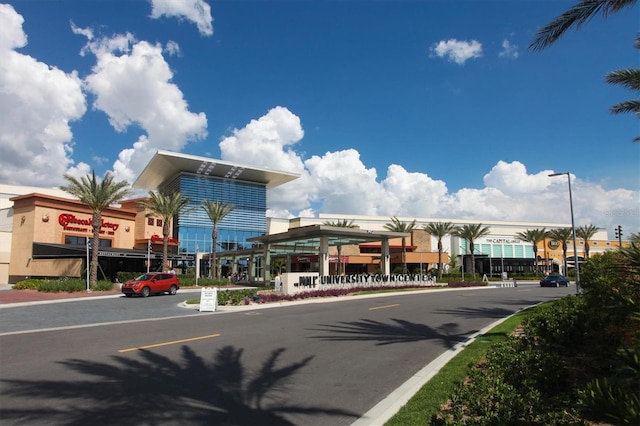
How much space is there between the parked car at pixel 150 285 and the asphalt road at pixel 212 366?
12.8 meters

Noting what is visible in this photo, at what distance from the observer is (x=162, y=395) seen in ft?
22.6

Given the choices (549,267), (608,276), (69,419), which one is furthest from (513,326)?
(549,267)

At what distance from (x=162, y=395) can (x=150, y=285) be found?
84.1 feet

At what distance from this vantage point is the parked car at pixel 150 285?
97.3 feet

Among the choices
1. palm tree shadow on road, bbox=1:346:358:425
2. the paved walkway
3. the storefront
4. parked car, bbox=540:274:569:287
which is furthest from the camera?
parked car, bbox=540:274:569:287

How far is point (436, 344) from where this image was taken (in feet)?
38.0

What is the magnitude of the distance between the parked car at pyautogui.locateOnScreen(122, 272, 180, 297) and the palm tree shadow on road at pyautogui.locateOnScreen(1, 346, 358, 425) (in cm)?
2189

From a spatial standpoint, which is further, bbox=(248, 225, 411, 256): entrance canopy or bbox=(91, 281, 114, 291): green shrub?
bbox=(91, 281, 114, 291): green shrub

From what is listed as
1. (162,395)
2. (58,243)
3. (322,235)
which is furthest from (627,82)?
(58,243)

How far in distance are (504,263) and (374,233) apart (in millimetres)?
60547

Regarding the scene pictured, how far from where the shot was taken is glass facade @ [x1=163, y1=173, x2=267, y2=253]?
7638 centimetres

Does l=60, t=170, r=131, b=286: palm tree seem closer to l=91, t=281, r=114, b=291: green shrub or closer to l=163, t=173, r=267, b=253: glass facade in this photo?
l=91, t=281, r=114, b=291: green shrub

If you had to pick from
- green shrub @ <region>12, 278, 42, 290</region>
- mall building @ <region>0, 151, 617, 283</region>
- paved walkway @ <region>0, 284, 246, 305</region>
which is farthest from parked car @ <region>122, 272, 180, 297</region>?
green shrub @ <region>12, 278, 42, 290</region>

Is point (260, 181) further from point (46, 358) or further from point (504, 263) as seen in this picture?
point (46, 358)
